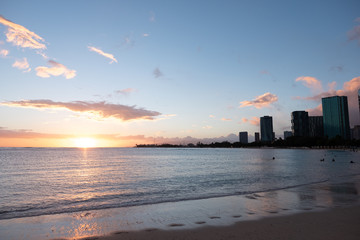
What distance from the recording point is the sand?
10078mm

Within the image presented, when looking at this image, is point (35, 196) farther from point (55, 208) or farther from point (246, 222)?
point (246, 222)

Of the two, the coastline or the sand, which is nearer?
the sand

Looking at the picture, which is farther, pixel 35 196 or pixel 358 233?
pixel 35 196

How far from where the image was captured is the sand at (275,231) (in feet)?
33.1

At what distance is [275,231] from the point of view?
35.0 ft

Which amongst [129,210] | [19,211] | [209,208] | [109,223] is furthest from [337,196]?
[19,211]

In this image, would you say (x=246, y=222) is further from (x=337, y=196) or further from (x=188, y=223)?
(x=337, y=196)

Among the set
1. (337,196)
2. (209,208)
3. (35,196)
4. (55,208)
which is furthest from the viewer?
(35,196)

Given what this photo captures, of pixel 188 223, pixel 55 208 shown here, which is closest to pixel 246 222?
pixel 188 223

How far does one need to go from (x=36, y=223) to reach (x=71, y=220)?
1.78 m

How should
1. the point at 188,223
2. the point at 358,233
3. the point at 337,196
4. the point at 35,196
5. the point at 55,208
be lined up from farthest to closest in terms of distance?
the point at 35,196
the point at 337,196
the point at 55,208
the point at 188,223
the point at 358,233

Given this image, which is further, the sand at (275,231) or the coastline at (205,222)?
the coastline at (205,222)

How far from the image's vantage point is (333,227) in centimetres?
1108

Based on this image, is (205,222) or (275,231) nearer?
(275,231)
